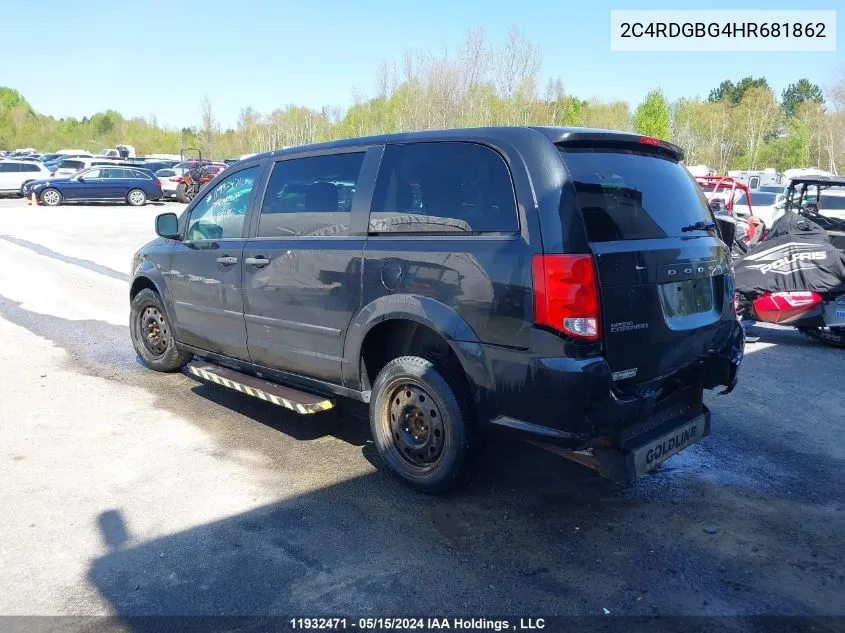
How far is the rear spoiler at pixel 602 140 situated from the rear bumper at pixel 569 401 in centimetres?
113

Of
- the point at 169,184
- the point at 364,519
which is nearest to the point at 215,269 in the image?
the point at 364,519

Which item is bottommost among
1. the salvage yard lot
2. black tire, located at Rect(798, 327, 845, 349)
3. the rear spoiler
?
black tire, located at Rect(798, 327, 845, 349)

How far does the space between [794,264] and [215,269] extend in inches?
242

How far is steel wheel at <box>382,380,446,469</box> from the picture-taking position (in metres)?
3.93

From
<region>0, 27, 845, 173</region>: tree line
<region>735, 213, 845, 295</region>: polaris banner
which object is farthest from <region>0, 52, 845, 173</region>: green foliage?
<region>735, 213, 845, 295</region>: polaris banner

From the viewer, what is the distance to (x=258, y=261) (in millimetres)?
4809

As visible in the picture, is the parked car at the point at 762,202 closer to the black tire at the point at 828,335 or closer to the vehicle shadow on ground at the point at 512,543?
the black tire at the point at 828,335

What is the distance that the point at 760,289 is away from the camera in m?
7.86

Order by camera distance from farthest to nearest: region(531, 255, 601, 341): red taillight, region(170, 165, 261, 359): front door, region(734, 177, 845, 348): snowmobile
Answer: region(734, 177, 845, 348): snowmobile < region(170, 165, 261, 359): front door < region(531, 255, 601, 341): red taillight

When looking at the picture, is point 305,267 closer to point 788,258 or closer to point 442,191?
point 442,191

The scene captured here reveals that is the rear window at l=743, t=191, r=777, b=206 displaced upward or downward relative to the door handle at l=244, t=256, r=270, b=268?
downward

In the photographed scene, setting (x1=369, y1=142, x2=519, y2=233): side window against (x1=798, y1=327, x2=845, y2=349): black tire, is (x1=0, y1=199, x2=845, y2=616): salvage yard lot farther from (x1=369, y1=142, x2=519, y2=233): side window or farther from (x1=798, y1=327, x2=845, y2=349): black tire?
(x1=798, y1=327, x2=845, y2=349): black tire

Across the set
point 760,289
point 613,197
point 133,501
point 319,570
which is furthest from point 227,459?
point 760,289

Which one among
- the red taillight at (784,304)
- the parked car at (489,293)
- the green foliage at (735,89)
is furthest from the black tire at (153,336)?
the green foliage at (735,89)
